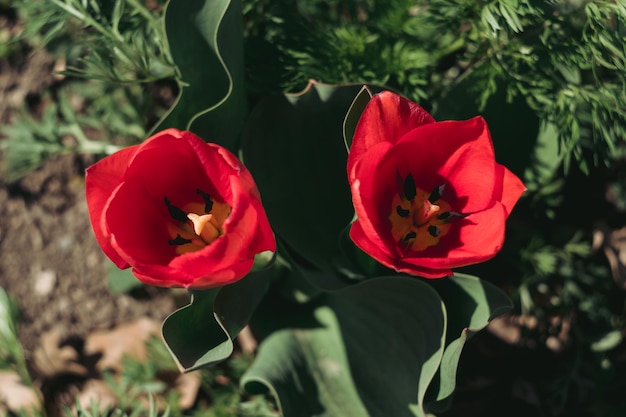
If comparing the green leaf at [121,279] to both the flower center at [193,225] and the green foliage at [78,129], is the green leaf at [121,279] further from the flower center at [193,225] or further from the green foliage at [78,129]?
the flower center at [193,225]

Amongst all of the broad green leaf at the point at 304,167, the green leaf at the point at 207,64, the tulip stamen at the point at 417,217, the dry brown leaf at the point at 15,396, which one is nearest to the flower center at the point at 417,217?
the tulip stamen at the point at 417,217

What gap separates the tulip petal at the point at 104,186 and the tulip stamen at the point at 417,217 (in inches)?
16.8

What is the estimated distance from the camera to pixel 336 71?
1389 mm

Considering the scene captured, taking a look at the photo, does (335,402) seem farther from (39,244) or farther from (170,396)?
(39,244)

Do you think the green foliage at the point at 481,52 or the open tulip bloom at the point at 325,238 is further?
the green foliage at the point at 481,52

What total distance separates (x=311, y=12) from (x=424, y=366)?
94 cm

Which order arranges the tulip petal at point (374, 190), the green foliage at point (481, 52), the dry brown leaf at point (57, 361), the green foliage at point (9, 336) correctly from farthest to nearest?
the dry brown leaf at point (57, 361) < the green foliage at point (9, 336) < the green foliage at point (481, 52) < the tulip petal at point (374, 190)

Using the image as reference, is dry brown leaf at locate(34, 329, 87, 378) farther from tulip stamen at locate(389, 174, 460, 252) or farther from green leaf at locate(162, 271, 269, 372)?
tulip stamen at locate(389, 174, 460, 252)

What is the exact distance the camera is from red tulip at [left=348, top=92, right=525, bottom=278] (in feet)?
3.01

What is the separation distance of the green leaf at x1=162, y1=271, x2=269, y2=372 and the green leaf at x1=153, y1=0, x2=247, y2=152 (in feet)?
0.94

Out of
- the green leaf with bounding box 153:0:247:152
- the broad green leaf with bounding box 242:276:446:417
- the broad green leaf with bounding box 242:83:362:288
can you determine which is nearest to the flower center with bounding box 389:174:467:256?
the broad green leaf with bounding box 242:276:446:417

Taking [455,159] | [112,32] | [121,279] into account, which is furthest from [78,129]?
[455,159]

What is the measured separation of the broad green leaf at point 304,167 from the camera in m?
1.30

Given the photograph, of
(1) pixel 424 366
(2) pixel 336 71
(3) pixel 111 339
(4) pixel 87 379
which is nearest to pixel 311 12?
(2) pixel 336 71
